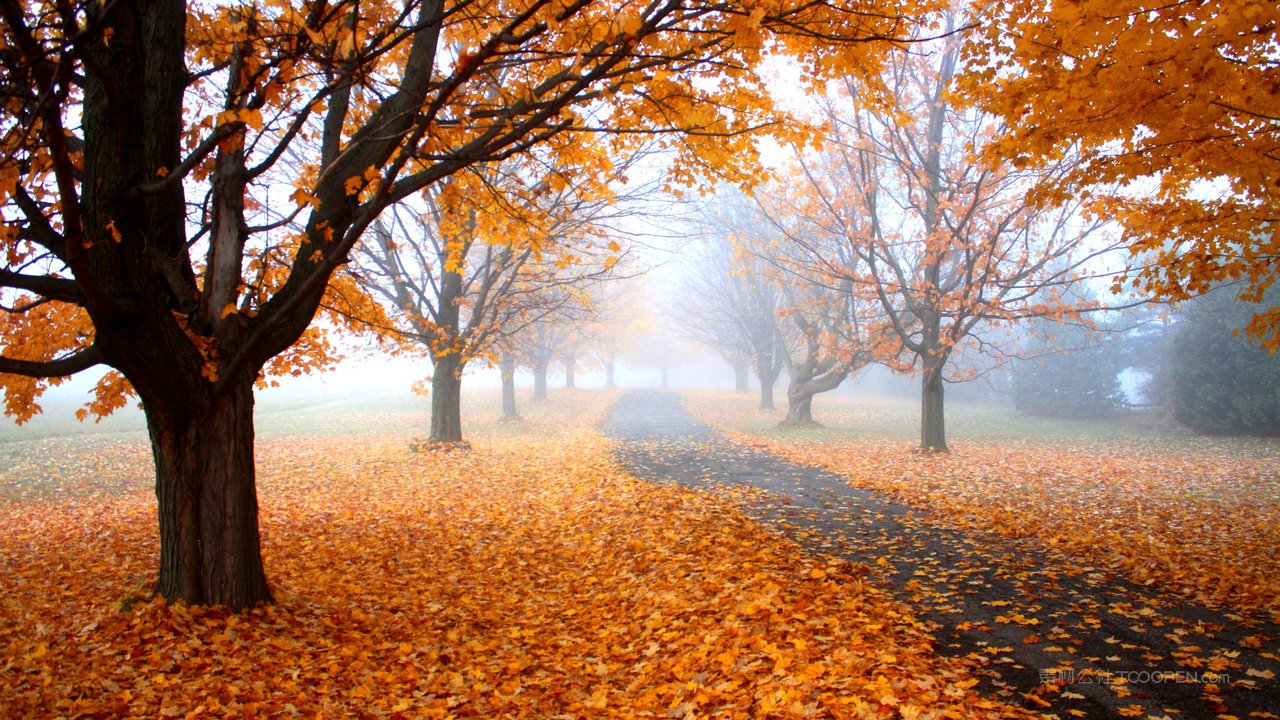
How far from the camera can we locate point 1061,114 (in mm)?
5770

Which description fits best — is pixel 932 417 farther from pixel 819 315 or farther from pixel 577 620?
pixel 577 620

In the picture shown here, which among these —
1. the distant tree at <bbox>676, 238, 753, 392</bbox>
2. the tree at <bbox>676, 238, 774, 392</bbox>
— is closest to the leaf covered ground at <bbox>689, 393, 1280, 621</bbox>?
the tree at <bbox>676, 238, 774, 392</bbox>

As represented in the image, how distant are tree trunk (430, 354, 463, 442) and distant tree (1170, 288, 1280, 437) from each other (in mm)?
18561

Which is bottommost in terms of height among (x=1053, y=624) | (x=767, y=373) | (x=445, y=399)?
(x=1053, y=624)

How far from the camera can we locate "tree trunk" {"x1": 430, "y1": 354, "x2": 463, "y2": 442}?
14031 millimetres

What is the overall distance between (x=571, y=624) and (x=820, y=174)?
46.4 feet

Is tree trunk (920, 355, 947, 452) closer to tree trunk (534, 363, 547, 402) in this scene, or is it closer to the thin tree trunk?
the thin tree trunk

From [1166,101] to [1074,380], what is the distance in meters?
24.0

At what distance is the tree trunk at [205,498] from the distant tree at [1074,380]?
1015 inches

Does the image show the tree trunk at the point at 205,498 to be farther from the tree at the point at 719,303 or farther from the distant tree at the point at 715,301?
the distant tree at the point at 715,301

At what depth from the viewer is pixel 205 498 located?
4.44 metres

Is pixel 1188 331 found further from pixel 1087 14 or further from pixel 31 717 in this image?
pixel 31 717

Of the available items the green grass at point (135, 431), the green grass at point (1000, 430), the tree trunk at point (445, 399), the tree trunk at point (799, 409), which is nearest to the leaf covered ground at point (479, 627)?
the green grass at point (135, 431)

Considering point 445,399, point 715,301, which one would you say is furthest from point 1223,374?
point 445,399
